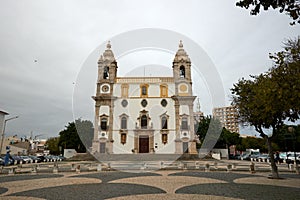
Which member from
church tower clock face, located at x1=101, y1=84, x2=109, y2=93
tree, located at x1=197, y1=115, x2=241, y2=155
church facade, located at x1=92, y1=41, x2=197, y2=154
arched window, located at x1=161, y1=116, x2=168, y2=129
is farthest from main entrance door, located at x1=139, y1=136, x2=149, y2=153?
tree, located at x1=197, y1=115, x2=241, y2=155

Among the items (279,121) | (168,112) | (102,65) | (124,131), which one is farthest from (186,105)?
(279,121)

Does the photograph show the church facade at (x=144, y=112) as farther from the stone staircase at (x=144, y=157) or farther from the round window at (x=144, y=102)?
the stone staircase at (x=144, y=157)

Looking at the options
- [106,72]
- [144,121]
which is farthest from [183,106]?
[106,72]


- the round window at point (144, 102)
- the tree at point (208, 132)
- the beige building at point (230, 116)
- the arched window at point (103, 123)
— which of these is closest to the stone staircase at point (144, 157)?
the arched window at point (103, 123)

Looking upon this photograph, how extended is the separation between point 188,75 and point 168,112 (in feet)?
22.5

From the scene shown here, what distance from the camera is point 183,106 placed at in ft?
112

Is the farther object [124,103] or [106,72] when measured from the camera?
[106,72]

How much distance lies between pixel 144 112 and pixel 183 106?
5.96 metres

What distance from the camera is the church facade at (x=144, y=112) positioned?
32594 millimetres

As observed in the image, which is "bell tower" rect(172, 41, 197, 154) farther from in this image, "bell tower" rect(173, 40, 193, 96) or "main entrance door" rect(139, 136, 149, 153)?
"main entrance door" rect(139, 136, 149, 153)

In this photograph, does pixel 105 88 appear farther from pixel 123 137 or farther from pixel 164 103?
pixel 164 103

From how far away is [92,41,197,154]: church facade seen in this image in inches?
1283

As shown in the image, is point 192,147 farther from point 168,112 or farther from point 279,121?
point 279,121

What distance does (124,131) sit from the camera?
3331cm
